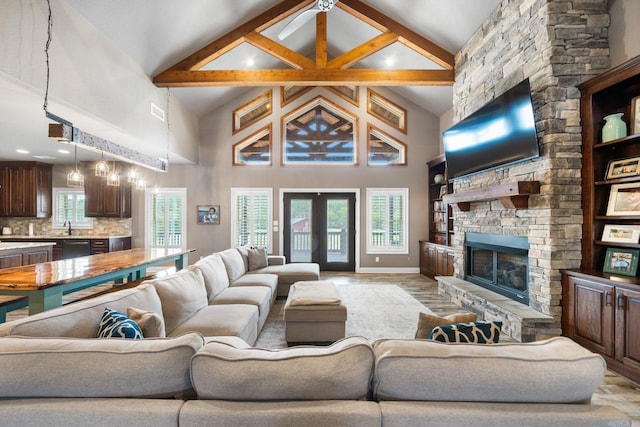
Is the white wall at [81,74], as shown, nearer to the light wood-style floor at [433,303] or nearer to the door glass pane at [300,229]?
the light wood-style floor at [433,303]

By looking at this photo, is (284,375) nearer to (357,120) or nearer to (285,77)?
(285,77)

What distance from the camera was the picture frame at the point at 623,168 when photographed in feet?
9.42

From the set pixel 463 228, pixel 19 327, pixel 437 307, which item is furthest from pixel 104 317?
pixel 463 228

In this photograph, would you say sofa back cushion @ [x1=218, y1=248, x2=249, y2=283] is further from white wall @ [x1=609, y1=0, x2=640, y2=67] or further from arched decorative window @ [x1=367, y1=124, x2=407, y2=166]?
white wall @ [x1=609, y1=0, x2=640, y2=67]

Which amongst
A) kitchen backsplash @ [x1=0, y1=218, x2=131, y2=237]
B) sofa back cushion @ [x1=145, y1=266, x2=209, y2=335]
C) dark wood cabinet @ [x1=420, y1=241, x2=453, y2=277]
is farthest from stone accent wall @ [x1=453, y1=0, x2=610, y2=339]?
kitchen backsplash @ [x1=0, y1=218, x2=131, y2=237]

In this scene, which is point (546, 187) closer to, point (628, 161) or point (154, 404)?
point (628, 161)

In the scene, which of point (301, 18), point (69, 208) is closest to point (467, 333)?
point (301, 18)

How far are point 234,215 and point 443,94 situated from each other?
5.58m

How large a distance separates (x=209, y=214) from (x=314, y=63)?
4445mm

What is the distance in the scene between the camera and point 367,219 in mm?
7777

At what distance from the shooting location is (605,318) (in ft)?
9.12

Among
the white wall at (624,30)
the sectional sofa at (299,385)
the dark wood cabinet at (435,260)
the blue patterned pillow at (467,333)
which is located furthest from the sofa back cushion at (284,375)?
the dark wood cabinet at (435,260)

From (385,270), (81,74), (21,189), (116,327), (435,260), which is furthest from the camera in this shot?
(385,270)

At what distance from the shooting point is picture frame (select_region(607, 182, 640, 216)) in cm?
289
